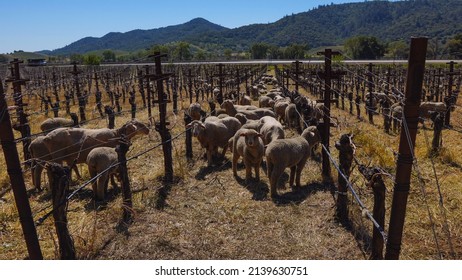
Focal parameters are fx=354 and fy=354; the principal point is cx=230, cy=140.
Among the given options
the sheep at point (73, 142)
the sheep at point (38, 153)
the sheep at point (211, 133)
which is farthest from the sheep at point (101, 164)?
the sheep at point (211, 133)

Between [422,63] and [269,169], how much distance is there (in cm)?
626

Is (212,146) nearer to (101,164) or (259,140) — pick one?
(259,140)

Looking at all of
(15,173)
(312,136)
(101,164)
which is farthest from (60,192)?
(312,136)

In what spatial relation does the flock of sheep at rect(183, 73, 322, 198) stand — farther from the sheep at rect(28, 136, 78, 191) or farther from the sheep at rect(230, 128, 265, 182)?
the sheep at rect(28, 136, 78, 191)

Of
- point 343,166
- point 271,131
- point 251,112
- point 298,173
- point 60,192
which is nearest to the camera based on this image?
point 60,192

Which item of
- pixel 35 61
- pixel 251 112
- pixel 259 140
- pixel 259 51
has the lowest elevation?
pixel 251 112

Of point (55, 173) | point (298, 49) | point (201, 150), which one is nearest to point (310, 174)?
point (201, 150)

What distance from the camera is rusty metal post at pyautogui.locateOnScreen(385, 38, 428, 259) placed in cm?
357

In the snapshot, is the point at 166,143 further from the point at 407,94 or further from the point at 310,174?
the point at 407,94

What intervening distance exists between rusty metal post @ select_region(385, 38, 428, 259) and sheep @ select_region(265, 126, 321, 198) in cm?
491

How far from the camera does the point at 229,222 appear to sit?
779cm

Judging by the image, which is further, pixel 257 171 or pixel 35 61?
pixel 35 61

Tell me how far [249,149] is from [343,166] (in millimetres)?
3464
